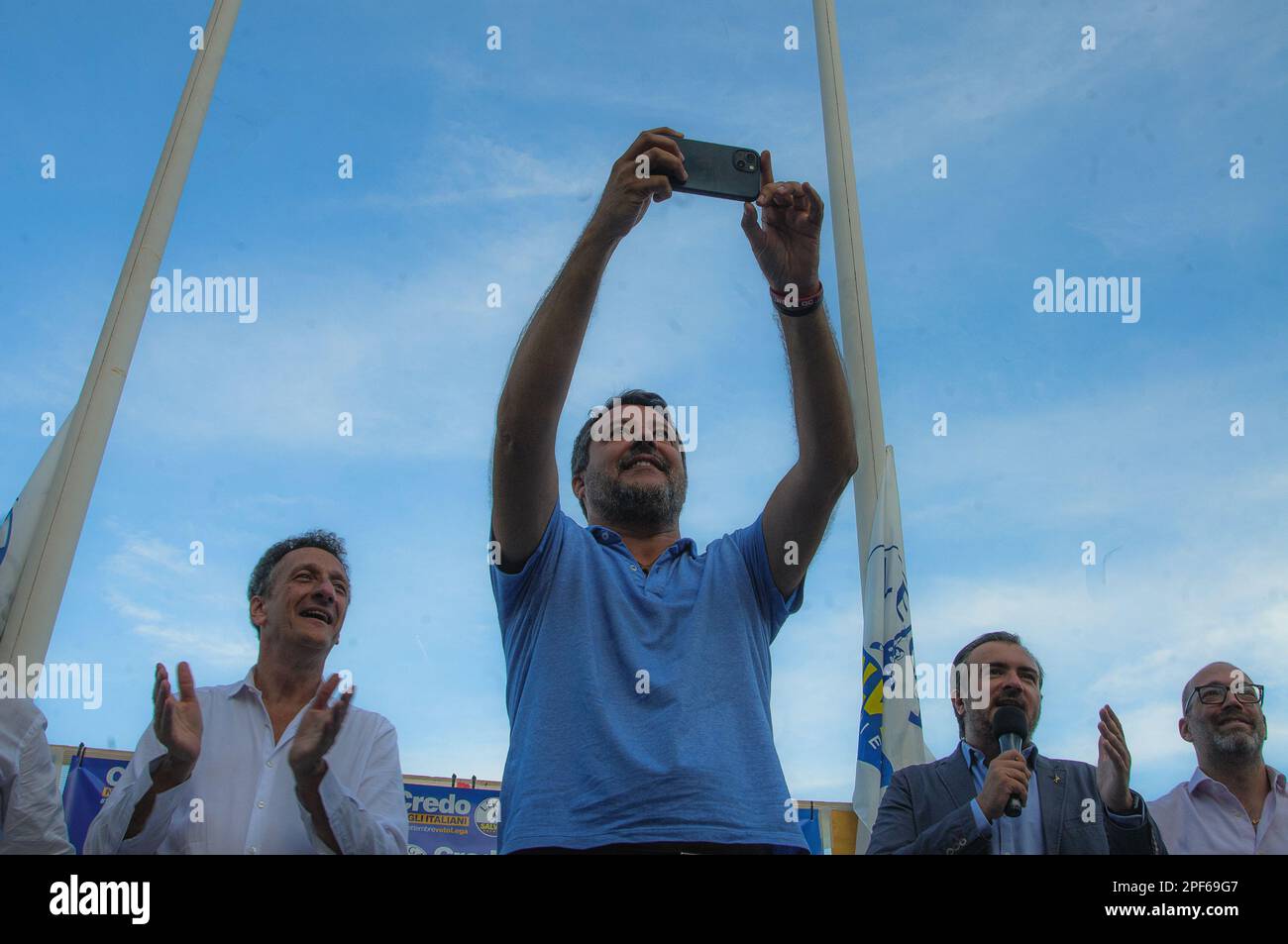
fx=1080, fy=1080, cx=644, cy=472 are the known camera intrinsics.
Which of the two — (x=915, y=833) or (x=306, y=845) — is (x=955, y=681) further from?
(x=306, y=845)

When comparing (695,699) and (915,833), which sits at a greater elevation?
(695,699)

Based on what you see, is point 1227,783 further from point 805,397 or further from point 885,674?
point 805,397

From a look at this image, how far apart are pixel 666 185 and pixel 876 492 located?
4.07 m

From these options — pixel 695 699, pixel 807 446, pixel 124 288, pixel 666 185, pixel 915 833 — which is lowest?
pixel 915 833

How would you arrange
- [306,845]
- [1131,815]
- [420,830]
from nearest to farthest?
[306,845], [1131,815], [420,830]

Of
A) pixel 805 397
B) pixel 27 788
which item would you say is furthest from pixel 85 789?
pixel 805 397

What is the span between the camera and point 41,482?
534 cm

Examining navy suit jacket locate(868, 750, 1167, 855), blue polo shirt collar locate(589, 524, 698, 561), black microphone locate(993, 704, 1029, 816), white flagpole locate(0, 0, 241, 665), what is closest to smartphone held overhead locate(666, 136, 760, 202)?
blue polo shirt collar locate(589, 524, 698, 561)

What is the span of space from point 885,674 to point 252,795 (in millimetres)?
3414

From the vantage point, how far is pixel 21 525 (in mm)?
5227

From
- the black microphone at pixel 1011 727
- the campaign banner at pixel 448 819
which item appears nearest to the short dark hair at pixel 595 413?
the black microphone at pixel 1011 727

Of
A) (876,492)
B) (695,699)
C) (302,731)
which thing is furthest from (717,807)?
(876,492)

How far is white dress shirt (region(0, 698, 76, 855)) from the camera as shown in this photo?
10.8ft

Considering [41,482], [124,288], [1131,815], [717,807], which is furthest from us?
[124,288]
